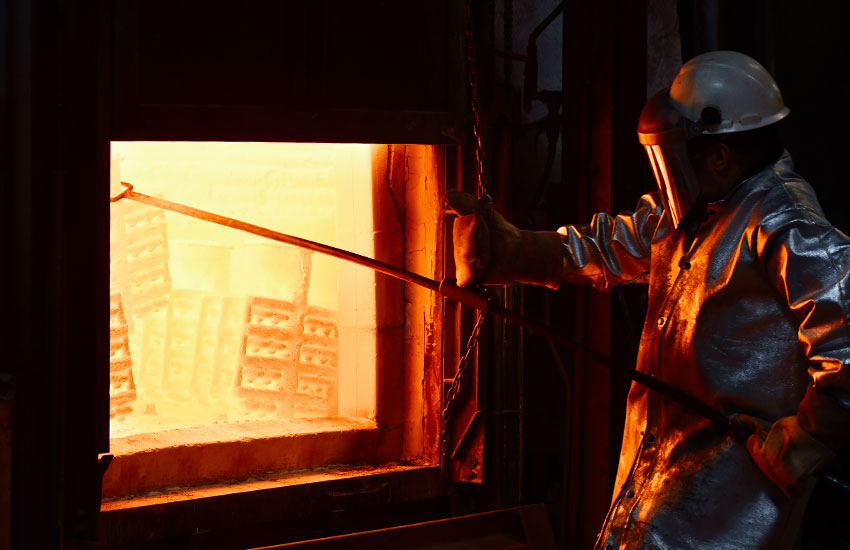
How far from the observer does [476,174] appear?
4004 millimetres

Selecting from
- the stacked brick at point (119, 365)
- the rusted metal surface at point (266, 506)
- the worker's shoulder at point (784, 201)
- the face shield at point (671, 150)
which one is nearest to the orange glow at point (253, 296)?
the stacked brick at point (119, 365)

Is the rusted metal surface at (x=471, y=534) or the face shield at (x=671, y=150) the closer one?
the face shield at (x=671, y=150)

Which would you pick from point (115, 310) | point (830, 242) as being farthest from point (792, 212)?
point (115, 310)

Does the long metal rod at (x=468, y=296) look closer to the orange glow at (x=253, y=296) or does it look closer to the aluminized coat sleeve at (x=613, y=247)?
the aluminized coat sleeve at (x=613, y=247)

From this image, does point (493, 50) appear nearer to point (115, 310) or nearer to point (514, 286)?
point (514, 286)

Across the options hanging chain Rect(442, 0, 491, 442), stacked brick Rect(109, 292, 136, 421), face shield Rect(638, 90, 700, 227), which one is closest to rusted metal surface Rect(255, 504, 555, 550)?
hanging chain Rect(442, 0, 491, 442)

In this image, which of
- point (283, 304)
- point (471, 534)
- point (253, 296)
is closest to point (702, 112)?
point (471, 534)

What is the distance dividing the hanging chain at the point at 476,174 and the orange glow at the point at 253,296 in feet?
1.63

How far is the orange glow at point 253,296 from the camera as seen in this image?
4.27 m

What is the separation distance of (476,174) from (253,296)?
3.99 feet

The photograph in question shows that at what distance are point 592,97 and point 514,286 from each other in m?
0.95

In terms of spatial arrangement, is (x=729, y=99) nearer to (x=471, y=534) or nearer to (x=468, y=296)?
(x=468, y=296)

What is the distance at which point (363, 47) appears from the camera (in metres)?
3.55

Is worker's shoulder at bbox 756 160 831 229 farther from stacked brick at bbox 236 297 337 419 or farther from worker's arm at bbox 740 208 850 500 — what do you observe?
stacked brick at bbox 236 297 337 419
